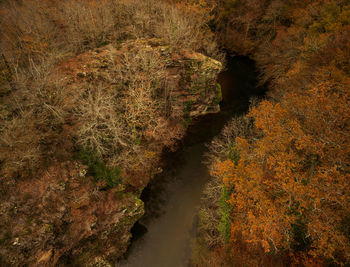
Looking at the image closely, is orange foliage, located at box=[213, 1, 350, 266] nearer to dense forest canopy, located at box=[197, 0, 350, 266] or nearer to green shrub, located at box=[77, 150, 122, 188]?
dense forest canopy, located at box=[197, 0, 350, 266]

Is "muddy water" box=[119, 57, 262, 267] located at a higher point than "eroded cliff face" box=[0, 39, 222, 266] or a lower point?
lower

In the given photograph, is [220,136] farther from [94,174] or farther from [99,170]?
[94,174]

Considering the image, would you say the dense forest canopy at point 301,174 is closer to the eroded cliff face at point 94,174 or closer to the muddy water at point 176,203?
the muddy water at point 176,203

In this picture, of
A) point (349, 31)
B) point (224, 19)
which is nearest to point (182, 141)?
point (349, 31)

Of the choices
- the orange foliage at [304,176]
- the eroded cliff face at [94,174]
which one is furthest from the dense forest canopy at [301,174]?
the eroded cliff face at [94,174]

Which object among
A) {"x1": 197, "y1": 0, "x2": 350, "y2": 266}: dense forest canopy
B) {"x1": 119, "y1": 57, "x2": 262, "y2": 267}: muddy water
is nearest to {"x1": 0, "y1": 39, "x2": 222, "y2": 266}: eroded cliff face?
{"x1": 119, "y1": 57, "x2": 262, "y2": 267}: muddy water

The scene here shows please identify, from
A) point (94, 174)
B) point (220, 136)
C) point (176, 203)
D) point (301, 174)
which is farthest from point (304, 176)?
point (94, 174)
